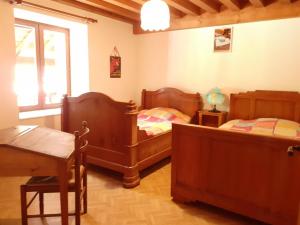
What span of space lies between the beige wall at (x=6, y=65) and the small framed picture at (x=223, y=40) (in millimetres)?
2911

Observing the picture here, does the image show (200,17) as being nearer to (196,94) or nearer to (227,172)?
(196,94)

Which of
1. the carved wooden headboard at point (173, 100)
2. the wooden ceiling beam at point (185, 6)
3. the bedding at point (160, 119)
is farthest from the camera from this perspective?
the carved wooden headboard at point (173, 100)

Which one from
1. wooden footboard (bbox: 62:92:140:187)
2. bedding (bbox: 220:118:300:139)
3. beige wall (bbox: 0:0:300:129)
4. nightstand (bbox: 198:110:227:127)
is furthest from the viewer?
nightstand (bbox: 198:110:227:127)

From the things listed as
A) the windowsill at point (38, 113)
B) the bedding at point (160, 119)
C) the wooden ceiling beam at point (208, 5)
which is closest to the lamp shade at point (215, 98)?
the bedding at point (160, 119)

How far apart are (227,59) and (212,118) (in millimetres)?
973

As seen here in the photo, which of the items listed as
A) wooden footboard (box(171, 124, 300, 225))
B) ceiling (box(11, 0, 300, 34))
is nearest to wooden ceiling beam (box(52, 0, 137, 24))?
ceiling (box(11, 0, 300, 34))

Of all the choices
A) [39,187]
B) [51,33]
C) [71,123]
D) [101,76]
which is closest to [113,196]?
[39,187]

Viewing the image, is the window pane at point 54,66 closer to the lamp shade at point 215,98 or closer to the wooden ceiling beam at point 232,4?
the lamp shade at point 215,98

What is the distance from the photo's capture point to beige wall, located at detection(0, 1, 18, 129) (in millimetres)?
2915

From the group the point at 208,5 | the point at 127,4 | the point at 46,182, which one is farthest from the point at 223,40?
the point at 46,182

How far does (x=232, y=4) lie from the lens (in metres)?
3.51

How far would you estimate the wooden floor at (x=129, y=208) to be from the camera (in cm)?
211

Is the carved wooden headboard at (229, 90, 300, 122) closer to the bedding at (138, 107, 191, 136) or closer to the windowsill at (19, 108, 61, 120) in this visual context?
the bedding at (138, 107, 191, 136)

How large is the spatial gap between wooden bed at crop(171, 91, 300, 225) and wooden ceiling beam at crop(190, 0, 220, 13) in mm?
2080
